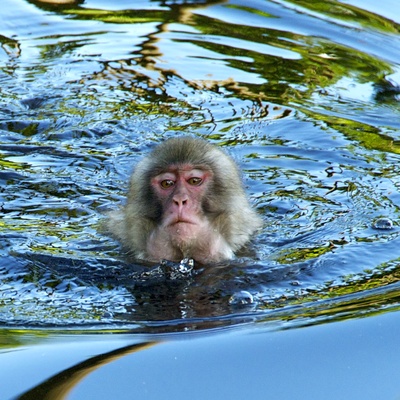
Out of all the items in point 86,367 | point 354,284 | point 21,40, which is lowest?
point 21,40

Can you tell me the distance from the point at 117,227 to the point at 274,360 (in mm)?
3089

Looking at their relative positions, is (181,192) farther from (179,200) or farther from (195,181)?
(195,181)

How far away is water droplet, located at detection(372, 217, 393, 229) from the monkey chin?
3.14 feet

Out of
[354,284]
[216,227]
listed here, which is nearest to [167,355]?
[354,284]

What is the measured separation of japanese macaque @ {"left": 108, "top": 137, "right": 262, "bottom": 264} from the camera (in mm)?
5770

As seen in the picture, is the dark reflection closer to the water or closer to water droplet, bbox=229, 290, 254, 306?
the water

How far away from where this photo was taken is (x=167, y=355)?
3.61 m

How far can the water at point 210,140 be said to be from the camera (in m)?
5.00

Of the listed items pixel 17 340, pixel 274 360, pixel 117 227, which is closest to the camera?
pixel 274 360

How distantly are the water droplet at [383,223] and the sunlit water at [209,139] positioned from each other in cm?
2

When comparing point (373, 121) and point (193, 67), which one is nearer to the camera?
point (373, 121)

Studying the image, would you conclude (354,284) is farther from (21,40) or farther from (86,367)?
(21,40)

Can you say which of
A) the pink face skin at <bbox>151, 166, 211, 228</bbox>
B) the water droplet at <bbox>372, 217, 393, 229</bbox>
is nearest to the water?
the water droplet at <bbox>372, 217, 393, 229</bbox>

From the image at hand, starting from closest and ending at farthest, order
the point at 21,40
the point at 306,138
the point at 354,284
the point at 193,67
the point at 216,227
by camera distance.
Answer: the point at 354,284, the point at 216,227, the point at 306,138, the point at 193,67, the point at 21,40
